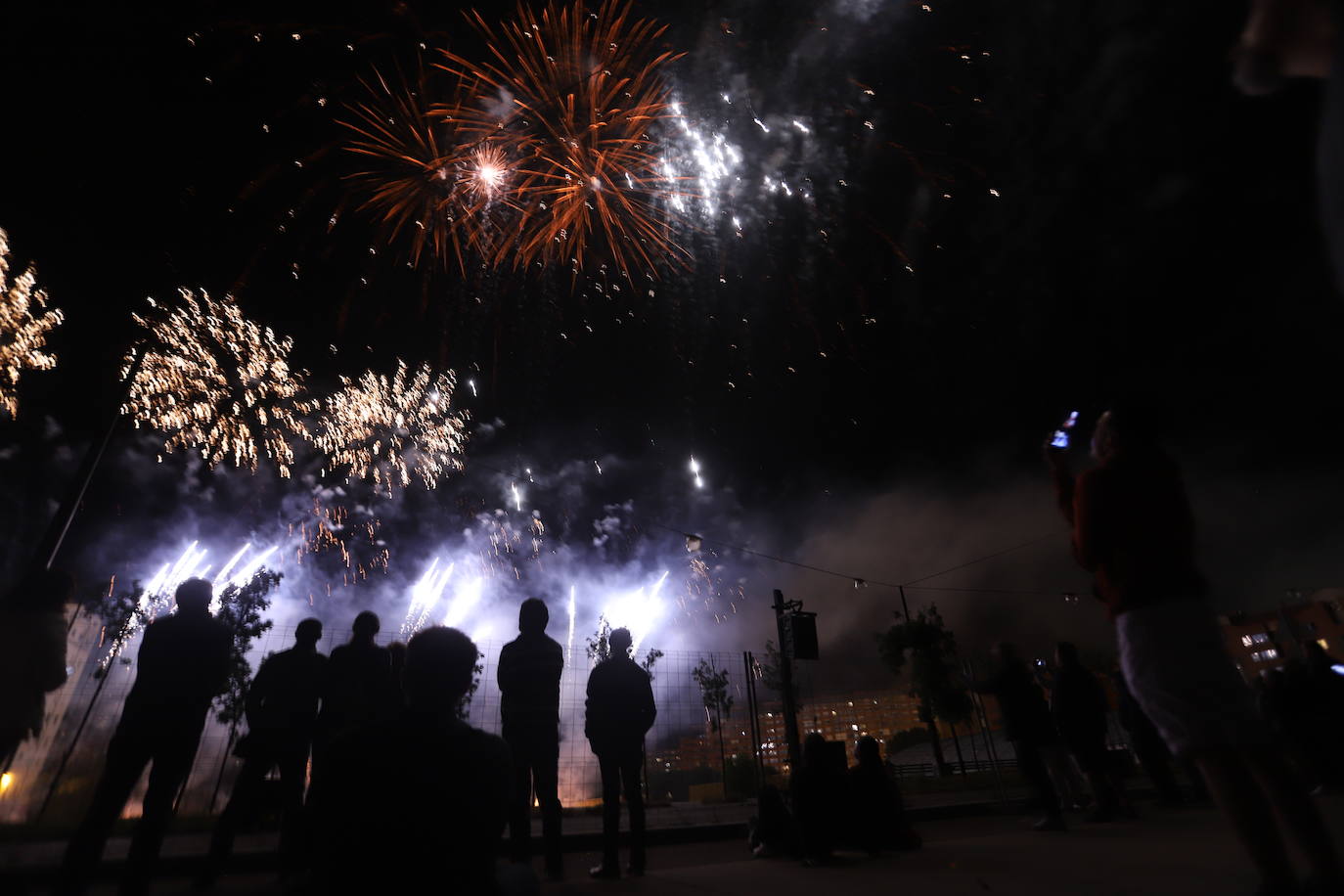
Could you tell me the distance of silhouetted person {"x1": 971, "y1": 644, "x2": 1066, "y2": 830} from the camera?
5059 millimetres

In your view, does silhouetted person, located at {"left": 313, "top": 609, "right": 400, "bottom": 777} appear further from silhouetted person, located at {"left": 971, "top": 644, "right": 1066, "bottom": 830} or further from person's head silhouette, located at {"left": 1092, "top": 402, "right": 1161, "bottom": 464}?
silhouetted person, located at {"left": 971, "top": 644, "right": 1066, "bottom": 830}

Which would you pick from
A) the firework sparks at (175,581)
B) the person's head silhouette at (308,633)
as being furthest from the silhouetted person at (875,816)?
the firework sparks at (175,581)

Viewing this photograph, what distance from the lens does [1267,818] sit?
1.82m

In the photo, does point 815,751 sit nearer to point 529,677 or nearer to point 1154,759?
point 529,677

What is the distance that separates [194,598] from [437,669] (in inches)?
127

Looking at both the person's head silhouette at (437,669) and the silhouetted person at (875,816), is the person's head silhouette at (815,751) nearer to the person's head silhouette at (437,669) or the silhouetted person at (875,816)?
the silhouetted person at (875,816)

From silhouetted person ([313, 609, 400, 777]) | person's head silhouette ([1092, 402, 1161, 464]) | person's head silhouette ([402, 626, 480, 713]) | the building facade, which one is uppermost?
the building facade

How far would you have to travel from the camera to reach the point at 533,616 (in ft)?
14.4

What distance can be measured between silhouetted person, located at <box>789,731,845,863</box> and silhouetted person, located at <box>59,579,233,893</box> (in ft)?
13.2

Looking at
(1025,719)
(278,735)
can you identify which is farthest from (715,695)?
(278,735)

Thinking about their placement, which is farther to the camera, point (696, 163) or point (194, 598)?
point (696, 163)

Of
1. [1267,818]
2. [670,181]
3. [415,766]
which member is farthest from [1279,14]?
[670,181]

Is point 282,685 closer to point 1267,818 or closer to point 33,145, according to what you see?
point 1267,818

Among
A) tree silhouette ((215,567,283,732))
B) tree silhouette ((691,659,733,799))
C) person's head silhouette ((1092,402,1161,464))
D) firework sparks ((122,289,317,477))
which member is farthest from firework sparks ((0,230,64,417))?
person's head silhouette ((1092,402,1161,464))
